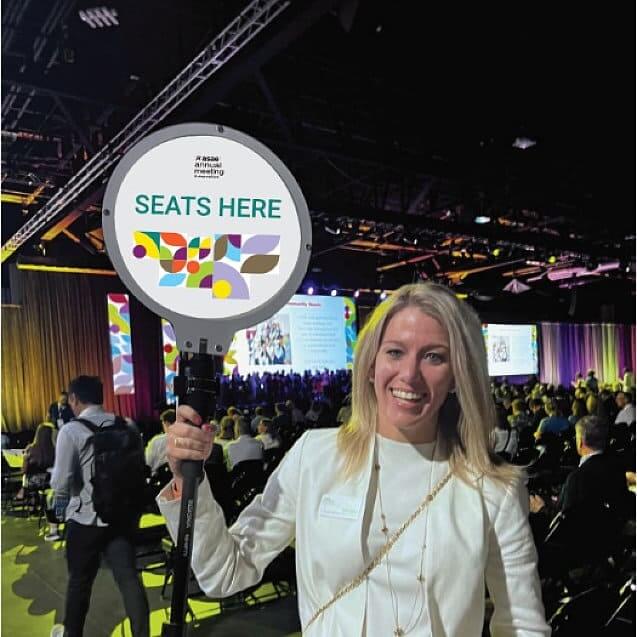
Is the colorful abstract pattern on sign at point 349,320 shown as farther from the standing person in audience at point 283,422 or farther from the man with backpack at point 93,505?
the man with backpack at point 93,505

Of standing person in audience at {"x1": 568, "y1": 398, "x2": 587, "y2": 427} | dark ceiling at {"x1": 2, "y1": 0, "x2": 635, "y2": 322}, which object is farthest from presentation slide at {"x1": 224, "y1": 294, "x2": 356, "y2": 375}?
standing person in audience at {"x1": 568, "y1": 398, "x2": 587, "y2": 427}

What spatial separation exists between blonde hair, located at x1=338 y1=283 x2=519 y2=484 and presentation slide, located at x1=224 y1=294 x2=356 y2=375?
9.59m

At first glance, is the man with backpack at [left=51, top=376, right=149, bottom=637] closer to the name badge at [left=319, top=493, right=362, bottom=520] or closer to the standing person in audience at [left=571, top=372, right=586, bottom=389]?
the name badge at [left=319, top=493, right=362, bottom=520]

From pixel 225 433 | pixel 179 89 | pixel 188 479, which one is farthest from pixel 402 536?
pixel 225 433

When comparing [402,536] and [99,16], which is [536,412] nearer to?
[99,16]

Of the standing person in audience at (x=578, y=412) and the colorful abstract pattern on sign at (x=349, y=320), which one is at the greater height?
the colorful abstract pattern on sign at (x=349, y=320)

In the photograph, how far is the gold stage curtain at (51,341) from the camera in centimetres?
1027

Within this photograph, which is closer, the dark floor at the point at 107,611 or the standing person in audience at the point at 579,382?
the dark floor at the point at 107,611

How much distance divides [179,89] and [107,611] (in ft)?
11.8

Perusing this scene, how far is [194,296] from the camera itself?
843 millimetres

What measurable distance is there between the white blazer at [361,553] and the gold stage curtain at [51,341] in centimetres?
943

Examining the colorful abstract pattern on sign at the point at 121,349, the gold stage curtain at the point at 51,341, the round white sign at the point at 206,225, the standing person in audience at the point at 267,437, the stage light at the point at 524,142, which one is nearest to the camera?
the round white sign at the point at 206,225

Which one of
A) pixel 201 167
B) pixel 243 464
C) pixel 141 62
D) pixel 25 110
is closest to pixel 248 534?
pixel 201 167

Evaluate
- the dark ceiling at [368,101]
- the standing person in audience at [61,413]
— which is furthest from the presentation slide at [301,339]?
the standing person in audience at [61,413]
